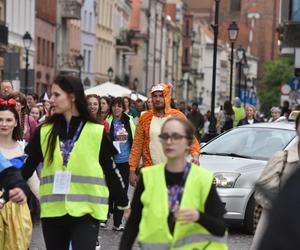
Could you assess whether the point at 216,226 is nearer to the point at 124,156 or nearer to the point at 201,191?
the point at 201,191

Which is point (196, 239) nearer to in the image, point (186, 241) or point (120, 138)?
point (186, 241)

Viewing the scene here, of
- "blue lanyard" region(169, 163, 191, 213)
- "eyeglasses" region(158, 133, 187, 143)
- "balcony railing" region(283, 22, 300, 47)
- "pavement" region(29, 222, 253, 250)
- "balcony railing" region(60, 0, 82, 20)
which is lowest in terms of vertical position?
"pavement" region(29, 222, 253, 250)

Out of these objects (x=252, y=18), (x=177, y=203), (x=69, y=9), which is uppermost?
(x=252, y=18)

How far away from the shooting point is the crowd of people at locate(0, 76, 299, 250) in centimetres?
595

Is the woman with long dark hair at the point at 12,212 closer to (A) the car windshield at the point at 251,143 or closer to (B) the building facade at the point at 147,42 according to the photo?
(A) the car windshield at the point at 251,143

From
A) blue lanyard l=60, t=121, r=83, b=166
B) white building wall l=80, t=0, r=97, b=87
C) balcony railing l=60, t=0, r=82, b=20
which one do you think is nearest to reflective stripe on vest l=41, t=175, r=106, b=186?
blue lanyard l=60, t=121, r=83, b=166

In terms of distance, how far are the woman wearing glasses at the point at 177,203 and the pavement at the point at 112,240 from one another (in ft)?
21.4

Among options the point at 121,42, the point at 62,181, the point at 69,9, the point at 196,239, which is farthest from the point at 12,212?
the point at 121,42

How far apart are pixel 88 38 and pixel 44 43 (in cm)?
1559

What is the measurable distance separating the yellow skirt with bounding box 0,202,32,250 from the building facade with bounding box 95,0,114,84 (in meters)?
74.7

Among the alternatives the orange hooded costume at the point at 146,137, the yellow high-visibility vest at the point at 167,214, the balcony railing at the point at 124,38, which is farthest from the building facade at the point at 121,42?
the yellow high-visibility vest at the point at 167,214

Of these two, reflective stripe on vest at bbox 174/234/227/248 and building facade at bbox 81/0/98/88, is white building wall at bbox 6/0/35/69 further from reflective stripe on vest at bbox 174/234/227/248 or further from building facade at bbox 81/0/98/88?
reflective stripe on vest at bbox 174/234/227/248

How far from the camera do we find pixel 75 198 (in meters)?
7.59

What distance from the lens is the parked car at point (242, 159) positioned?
14.1m
